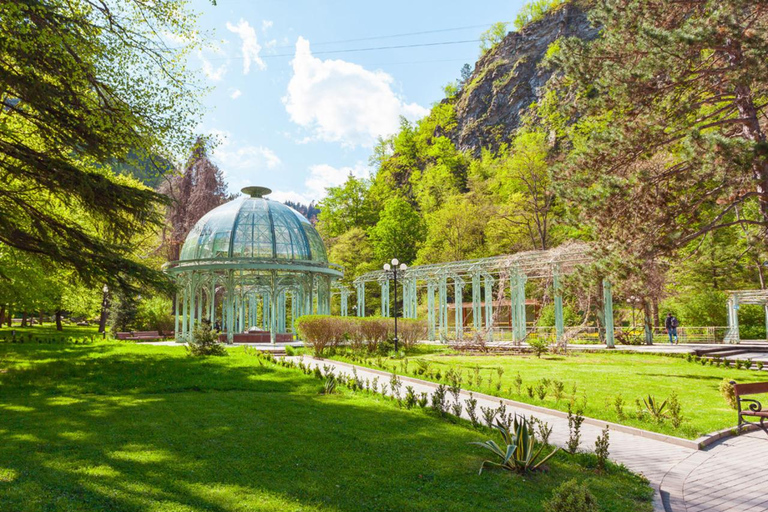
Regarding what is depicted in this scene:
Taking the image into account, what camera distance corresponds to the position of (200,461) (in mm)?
5535

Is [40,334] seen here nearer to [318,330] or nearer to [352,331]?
[318,330]

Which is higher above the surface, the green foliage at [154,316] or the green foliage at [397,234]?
the green foliage at [397,234]

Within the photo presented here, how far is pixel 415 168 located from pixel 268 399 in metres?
69.4

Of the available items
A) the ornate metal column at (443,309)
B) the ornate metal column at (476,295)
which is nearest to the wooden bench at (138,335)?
the ornate metal column at (443,309)

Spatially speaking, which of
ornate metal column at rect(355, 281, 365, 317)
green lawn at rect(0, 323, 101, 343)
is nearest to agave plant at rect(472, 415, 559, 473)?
green lawn at rect(0, 323, 101, 343)

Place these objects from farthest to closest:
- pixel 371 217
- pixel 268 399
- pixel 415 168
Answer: pixel 415 168 → pixel 371 217 → pixel 268 399

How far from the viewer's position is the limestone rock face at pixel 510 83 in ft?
225

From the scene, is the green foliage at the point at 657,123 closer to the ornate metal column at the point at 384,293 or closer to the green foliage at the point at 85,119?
the green foliage at the point at 85,119

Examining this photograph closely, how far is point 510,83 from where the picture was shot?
234 feet

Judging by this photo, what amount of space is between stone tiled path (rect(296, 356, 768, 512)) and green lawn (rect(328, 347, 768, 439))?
0.51 meters

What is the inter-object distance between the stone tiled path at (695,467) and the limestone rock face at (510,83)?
63.5m

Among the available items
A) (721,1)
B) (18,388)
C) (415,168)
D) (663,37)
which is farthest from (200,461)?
(415,168)

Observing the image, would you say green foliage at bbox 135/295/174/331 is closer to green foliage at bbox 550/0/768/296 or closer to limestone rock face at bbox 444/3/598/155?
green foliage at bbox 550/0/768/296

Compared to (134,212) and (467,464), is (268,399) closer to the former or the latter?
(467,464)
